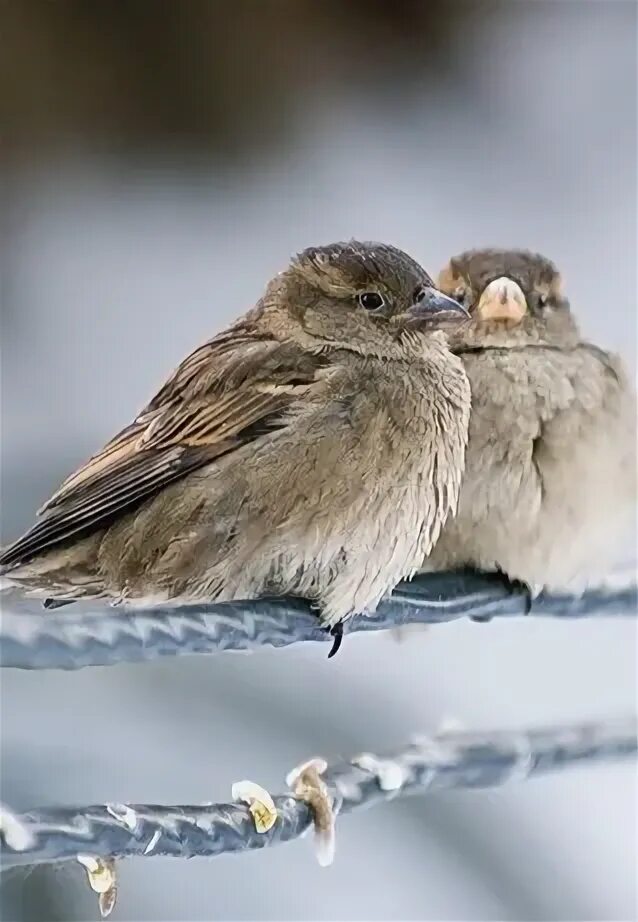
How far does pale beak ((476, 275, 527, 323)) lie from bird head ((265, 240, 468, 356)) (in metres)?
0.09

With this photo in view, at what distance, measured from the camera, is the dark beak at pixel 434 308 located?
765mm

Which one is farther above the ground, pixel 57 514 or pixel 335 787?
pixel 57 514

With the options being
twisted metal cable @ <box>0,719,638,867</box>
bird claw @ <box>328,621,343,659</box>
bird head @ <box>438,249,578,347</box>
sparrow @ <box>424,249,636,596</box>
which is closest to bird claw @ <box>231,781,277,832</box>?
twisted metal cable @ <box>0,719,638,867</box>

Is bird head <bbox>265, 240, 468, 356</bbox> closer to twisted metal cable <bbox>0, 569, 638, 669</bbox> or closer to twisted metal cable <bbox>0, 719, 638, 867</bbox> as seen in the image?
twisted metal cable <bbox>0, 569, 638, 669</bbox>

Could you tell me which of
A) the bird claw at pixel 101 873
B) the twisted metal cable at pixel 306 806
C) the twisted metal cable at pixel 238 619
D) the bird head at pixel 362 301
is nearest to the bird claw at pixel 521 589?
the twisted metal cable at pixel 238 619

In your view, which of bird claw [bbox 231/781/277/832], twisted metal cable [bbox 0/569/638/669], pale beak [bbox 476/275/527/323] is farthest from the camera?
pale beak [bbox 476/275/527/323]

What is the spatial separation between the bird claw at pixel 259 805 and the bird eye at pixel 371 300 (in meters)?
0.32

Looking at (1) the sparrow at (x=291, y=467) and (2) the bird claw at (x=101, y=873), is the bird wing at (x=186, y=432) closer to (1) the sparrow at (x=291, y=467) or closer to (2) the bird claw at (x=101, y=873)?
(1) the sparrow at (x=291, y=467)

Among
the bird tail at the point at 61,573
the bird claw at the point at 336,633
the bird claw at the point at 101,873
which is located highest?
the bird tail at the point at 61,573

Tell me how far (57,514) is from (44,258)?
11.5 inches

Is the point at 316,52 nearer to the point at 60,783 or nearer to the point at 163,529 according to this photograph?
the point at 163,529

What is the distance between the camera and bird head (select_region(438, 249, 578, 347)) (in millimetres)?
862

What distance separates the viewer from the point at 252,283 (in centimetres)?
92

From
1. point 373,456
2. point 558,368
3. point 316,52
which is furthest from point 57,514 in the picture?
point 316,52
